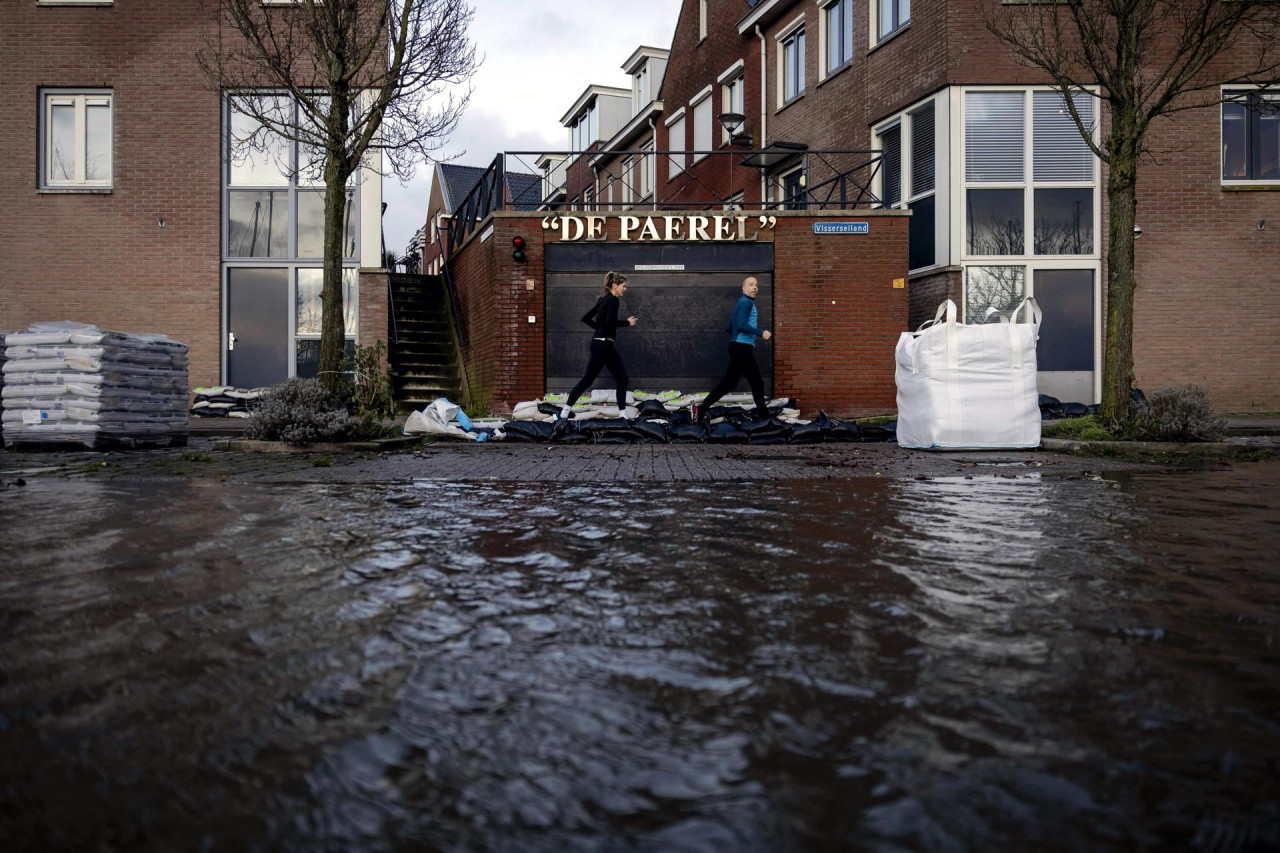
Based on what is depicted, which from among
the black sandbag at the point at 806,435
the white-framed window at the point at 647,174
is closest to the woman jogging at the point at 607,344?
the black sandbag at the point at 806,435

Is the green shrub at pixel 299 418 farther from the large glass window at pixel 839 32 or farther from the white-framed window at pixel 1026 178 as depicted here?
the large glass window at pixel 839 32

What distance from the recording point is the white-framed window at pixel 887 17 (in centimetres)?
1758

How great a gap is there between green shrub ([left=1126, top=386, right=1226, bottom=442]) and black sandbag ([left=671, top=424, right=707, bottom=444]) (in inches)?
184

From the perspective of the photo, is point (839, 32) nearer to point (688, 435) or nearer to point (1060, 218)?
point (1060, 218)

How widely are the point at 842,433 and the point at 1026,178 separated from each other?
22.8 ft

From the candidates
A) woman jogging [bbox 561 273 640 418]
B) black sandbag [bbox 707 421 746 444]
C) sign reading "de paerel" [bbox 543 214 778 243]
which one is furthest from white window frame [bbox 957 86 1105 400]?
black sandbag [bbox 707 421 746 444]

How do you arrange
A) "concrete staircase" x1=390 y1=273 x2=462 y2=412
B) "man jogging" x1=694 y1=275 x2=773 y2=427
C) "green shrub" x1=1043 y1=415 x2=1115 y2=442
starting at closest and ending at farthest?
"green shrub" x1=1043 y1=415 x2=1115 y2=442 < "man jogging" x1=694 y1=275 x2=773 y2=427 < "concrete staircase" x1=390 y1=273 x2=462 y2=412

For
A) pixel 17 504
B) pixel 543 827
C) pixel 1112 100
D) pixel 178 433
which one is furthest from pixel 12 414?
pixel 1112 100

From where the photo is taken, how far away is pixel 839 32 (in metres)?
19.7

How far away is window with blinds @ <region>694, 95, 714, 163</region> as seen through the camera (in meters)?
26.0

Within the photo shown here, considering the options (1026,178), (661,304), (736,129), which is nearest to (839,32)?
(736,129)

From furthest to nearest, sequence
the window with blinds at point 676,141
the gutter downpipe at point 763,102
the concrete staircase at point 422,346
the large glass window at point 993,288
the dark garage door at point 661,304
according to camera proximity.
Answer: the window with blinds at point 676,141, the gutter downpipe at point 763,102, the concrete staircase at point 422,346, the large glass window at point 993,288, the dark garage door at point 661,304

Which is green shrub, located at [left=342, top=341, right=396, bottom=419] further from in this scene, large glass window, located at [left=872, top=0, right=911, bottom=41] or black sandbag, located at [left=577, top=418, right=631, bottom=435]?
large glass window, located at [left=872, top=0, right=911, bottom=41]

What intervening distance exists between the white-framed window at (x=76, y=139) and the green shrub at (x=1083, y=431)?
50.9ft
